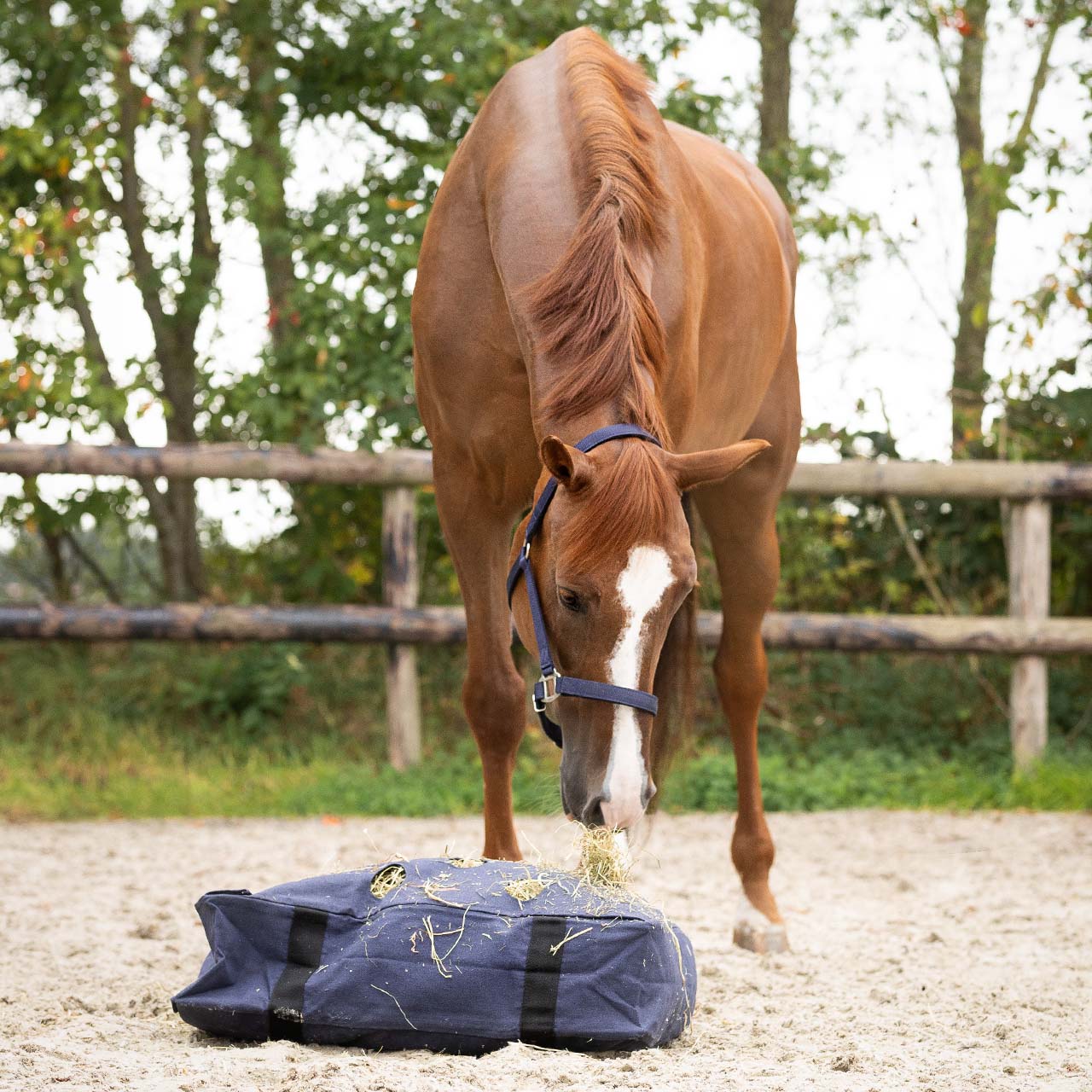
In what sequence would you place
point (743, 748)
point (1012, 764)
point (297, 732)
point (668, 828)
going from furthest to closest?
1. point (297, 732)
2. point (1012, 764)
3. point (668, 828)
4. point (743, 748)

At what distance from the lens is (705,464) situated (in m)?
2.34

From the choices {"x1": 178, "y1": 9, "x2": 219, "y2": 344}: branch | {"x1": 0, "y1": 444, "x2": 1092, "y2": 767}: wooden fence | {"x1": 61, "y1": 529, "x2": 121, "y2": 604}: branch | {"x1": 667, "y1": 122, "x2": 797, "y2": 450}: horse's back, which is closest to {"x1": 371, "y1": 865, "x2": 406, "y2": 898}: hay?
{"x1": 667, "y1": 122, "x2": 797, "y2": 450}: horse's back

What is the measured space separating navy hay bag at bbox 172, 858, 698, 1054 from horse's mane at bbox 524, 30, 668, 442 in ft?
2.91

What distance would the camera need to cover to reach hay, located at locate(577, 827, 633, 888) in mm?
2252

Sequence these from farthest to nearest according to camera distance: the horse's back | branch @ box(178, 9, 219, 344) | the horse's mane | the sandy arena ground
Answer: branch @ box(178, 9, 219, 344) < the horse's back < the horse's mane < the sandy arena ground

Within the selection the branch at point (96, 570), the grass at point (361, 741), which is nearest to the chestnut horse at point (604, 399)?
the grass at point (361, 741)

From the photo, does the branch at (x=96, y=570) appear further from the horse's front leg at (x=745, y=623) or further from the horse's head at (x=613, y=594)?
the horse's head at (x=613, y=594)

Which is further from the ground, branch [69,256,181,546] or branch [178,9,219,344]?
branch [178,9,219,344]

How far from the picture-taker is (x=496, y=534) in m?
3.19

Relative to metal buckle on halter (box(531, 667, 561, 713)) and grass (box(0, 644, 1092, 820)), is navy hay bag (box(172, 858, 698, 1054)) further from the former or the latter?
grass (box(0, 644, 1092, 820))

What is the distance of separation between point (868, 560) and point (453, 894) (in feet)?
16.2

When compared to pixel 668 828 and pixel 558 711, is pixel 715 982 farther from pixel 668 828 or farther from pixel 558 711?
pixel 668 828

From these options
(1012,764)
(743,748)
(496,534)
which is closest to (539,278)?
(496,534)

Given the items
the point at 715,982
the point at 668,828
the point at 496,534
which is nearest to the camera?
the point at 715,982
